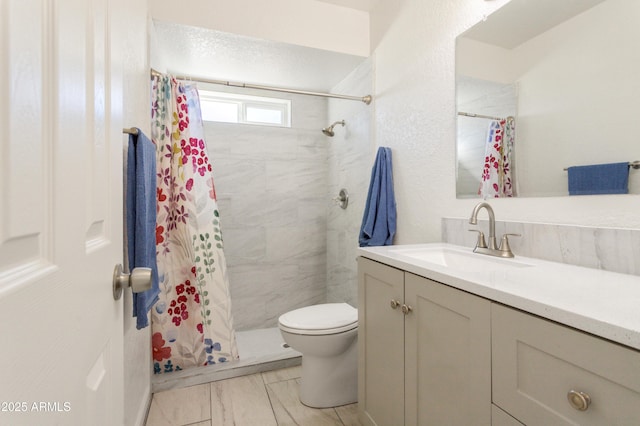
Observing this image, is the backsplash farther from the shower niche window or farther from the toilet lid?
the shower niche window

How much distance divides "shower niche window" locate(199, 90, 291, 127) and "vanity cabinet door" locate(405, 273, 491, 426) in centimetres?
221

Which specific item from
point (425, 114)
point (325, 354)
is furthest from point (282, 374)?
point (425, 114)

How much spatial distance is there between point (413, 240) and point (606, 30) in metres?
1.16

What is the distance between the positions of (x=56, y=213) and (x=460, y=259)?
4.43ft

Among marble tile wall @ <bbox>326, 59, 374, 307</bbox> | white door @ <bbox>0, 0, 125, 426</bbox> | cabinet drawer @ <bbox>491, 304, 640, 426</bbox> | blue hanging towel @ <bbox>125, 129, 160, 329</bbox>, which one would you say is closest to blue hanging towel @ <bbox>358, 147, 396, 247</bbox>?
marble tile wall @ <bbox>326, 59, 374, 307</bbox>

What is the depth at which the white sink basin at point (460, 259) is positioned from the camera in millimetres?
1147

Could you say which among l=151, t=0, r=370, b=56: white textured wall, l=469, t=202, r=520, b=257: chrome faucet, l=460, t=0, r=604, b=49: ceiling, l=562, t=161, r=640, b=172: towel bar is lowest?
l=469, t=202, r=520, b=257: chrome faucet

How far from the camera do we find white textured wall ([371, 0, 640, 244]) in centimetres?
144

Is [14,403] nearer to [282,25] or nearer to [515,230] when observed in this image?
[515,230]

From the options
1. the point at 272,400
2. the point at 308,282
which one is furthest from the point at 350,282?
the point at 272,400

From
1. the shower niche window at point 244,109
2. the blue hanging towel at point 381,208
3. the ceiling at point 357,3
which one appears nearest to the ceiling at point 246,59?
the ceiling at point 357,3

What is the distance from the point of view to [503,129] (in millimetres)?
1305

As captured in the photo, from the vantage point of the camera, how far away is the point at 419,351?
1.02 metres

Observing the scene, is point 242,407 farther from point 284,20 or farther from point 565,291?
point 284,20
